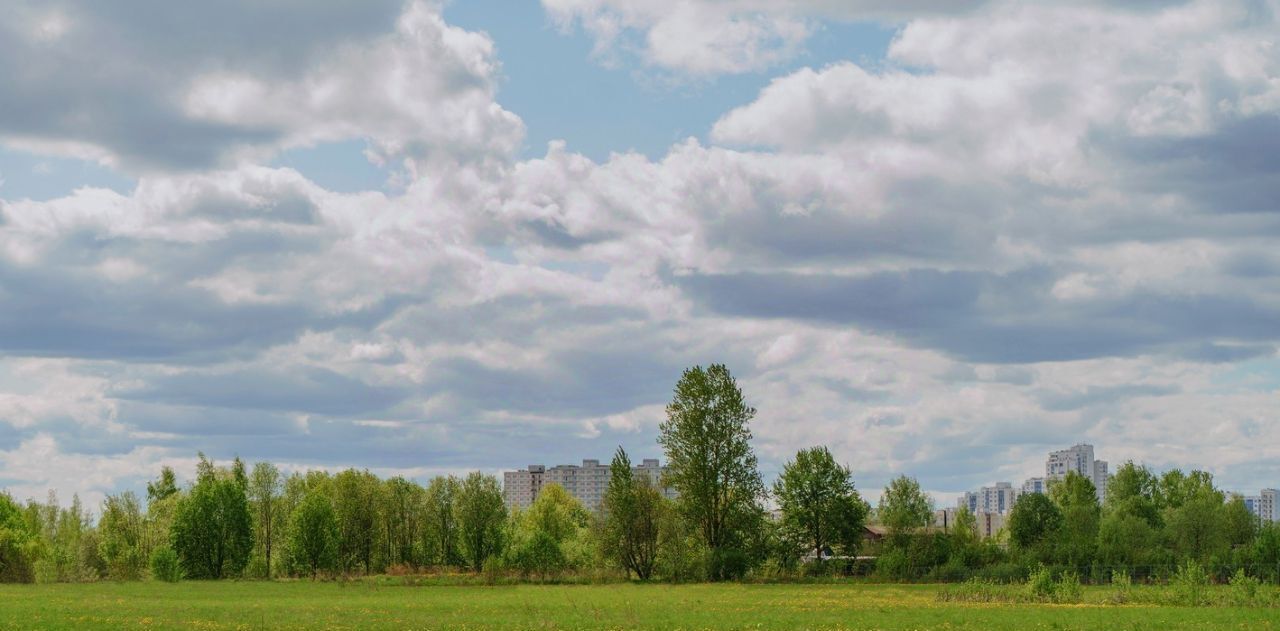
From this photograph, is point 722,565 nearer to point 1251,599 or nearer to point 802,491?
point 802,491

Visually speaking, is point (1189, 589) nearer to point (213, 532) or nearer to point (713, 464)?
point (713, 464)

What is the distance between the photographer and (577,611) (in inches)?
2168

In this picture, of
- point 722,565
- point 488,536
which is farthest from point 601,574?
point 488,536

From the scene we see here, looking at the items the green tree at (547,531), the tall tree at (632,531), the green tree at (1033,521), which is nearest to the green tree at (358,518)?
the green tree at (547,531)

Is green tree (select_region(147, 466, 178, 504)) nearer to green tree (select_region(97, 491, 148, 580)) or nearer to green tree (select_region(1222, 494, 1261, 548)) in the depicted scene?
green tree (select_region(97, 491, 148, 580))

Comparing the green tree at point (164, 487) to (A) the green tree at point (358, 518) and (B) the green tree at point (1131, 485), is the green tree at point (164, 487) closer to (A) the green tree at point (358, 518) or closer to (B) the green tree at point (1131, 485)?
(A) the green tree at point (358, 518)

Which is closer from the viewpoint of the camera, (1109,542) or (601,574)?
(601,574)

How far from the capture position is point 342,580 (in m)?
95.5

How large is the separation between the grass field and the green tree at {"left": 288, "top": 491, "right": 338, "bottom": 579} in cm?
3997

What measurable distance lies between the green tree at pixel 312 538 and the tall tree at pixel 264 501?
69.4ft

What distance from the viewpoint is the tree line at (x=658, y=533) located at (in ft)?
333

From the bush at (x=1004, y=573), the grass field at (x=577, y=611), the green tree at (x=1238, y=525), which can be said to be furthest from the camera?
the green tree at (x=1238, y=525)

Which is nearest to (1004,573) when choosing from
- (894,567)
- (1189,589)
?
(894,567)

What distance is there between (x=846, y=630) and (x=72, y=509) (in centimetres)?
16652
